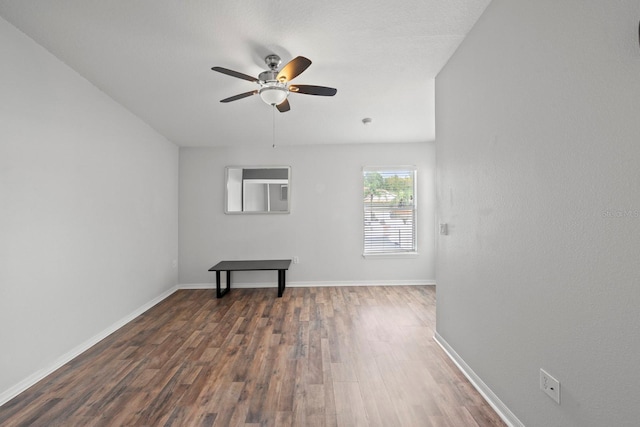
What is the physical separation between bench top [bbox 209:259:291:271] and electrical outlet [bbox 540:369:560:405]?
3.32m

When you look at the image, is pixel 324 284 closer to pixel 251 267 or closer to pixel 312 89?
pixel 251 267

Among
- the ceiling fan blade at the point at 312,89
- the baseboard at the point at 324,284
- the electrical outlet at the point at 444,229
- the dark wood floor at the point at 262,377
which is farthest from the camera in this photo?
the baseboard at the point at 324,284

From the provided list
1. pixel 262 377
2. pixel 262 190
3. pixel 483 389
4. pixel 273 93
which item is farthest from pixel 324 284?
pixel 273 93

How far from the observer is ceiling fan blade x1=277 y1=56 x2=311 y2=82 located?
1953mm

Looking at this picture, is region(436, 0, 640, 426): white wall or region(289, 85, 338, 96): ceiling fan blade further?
region(289, 85, 338, 96): ceiling fan blade

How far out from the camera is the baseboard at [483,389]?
1681 mm

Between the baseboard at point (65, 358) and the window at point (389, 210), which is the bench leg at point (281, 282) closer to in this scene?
the window at point (389, 210)

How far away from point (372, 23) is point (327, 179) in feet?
10.4

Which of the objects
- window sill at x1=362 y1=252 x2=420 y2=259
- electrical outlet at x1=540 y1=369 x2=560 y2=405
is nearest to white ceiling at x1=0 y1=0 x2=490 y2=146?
electrical outlet at x1=540 y1=369 x2=560 y2=405

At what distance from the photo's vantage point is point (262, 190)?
509 cm

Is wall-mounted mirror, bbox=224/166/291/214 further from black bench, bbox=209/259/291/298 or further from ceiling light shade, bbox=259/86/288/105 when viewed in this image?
ceiling light shade, bbox=259/86/288/105

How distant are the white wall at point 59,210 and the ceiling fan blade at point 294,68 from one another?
5.97 ft

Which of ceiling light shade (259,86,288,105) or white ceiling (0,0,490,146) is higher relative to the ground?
white ceiling (0,0,490,146)

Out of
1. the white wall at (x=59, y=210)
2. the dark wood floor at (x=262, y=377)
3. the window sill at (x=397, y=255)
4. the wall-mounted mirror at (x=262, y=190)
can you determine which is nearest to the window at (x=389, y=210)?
the window sill at (x=397, y=255)
